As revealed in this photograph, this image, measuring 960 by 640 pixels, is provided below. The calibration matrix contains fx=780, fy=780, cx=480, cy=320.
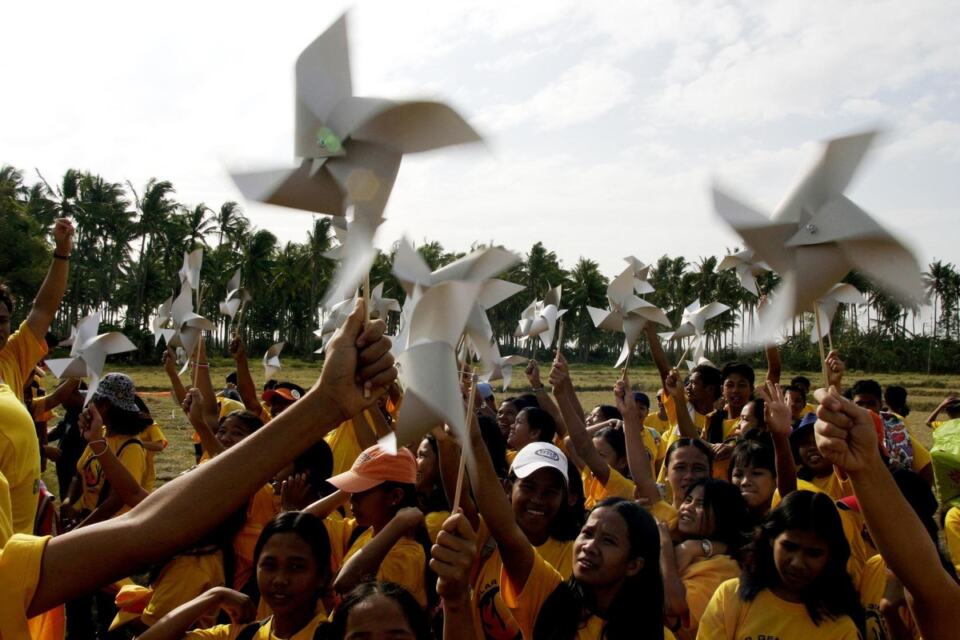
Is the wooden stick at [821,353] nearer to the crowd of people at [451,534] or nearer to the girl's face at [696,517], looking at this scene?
the crowd of people at [451,534]

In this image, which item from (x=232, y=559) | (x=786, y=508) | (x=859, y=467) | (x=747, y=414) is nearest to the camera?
(x=859, y=467)

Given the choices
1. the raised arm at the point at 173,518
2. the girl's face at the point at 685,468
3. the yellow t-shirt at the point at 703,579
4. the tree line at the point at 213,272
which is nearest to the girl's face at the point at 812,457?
the girl's face at the point at 685,468

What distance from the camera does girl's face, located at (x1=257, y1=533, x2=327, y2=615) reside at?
316 cm

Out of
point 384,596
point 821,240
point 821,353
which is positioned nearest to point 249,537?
point 384,596

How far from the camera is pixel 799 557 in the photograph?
10.6 ft

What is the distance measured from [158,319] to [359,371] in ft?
24.2

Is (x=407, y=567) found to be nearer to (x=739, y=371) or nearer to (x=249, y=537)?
(x=249, y=537)

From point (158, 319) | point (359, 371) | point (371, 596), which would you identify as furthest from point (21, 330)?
point (158, 319)

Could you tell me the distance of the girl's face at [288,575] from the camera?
124 inches

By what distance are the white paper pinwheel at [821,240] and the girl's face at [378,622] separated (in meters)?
1.56

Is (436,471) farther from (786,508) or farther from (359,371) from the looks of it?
(359,371)

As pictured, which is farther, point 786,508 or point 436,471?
point 436,471

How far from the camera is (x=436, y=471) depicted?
4.40m

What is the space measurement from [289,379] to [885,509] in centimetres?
2877
